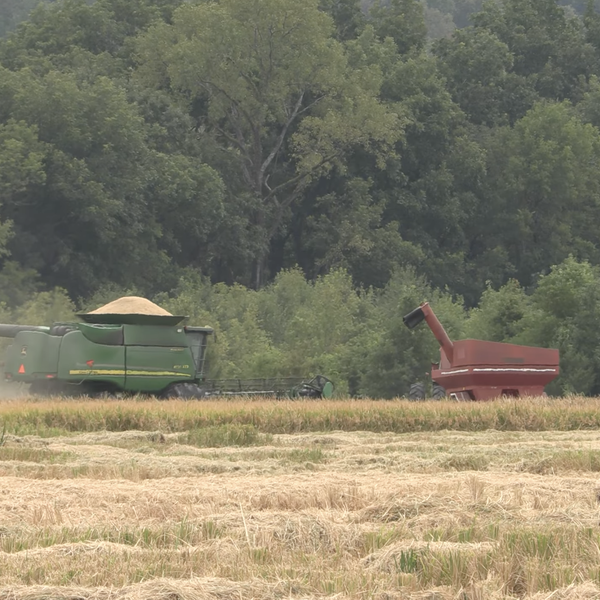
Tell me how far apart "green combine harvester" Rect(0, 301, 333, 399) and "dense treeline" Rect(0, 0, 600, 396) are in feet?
36.7

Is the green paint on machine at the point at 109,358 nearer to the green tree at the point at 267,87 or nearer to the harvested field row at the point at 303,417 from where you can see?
the harvested field row at the point at 303,417

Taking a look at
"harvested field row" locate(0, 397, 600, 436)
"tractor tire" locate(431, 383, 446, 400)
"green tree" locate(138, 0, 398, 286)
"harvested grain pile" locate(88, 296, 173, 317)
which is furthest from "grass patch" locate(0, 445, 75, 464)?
"green tree" locate(138, 0, 398, 286)

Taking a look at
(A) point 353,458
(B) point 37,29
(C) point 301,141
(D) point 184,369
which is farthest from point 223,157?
(A) point 353,458

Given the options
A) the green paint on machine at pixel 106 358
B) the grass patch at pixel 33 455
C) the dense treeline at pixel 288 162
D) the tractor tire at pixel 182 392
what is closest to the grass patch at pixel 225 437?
the grass patch at pixel 33 455

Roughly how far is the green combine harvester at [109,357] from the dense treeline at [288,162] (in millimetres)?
11177

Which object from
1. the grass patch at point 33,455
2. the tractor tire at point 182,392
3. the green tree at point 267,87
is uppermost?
the green tree at point 267,87

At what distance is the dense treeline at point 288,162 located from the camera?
49500 mm

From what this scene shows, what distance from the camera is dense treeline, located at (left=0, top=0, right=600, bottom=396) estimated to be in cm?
4950

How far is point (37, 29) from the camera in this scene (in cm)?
6594

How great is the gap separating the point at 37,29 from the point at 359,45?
1647 centimetres

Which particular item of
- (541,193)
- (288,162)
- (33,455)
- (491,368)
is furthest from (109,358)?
(541,193)

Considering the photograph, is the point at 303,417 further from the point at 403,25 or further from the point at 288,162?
the point at 403,25

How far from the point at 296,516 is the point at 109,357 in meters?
16.3

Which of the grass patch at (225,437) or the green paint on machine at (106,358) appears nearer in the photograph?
the grass patch at (225,437)
